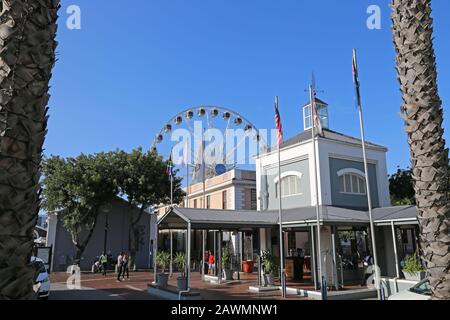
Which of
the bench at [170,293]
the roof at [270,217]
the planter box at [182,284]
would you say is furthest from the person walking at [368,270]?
the planter box at [182,284]

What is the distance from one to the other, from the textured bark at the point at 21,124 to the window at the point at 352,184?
2123 cm

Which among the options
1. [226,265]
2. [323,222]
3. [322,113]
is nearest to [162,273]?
[226,265]

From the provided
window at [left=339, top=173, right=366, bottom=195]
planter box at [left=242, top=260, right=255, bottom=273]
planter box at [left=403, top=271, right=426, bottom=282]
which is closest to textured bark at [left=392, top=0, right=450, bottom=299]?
planter box at [left=403, top=271, right=426, bottom=282]

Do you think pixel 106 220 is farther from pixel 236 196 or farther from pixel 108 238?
pixel 236 196

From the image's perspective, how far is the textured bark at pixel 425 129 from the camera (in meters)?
4.43

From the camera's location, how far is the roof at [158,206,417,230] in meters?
17.7

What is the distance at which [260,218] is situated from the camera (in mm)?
20734

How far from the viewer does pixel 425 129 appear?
4809 mm

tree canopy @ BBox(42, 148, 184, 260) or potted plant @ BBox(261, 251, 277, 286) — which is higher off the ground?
tree canopy @ BBox(42, 148, 184, 260)

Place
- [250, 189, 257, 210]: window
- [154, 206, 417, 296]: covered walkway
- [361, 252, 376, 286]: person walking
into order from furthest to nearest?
[250, 189, 257, 210]: window
[361, 252, 376, 286]: person walking
[154, 206, 417, 296]: covered walkway

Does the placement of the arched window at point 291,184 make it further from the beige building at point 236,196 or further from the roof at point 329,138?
the beige building at point 236,196

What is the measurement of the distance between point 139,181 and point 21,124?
96.8ft

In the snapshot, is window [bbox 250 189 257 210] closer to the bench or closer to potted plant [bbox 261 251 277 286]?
potted plant [bbox 261 251 277 286]
